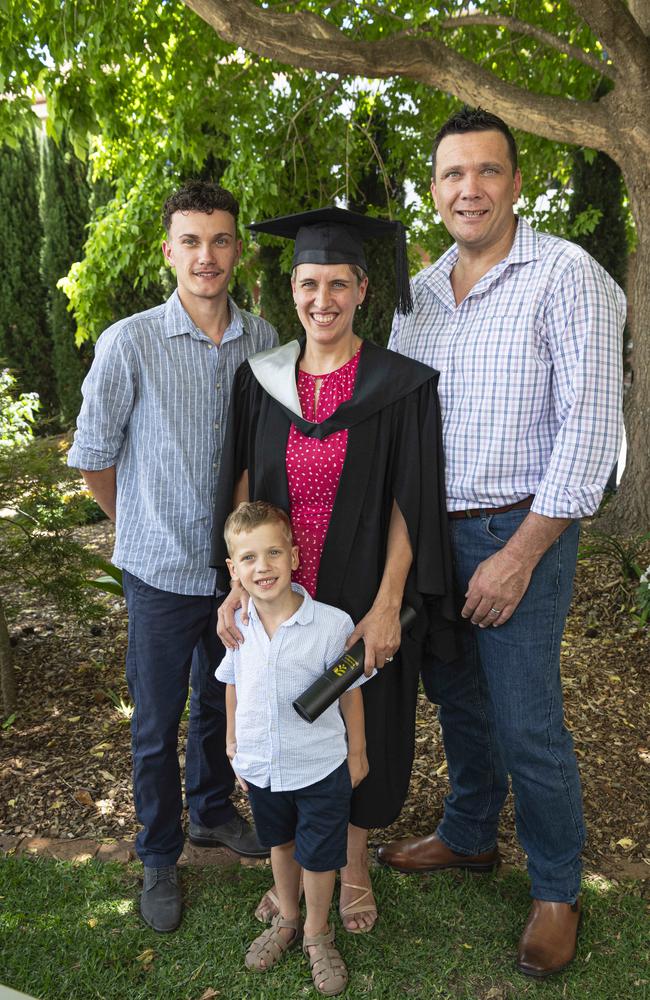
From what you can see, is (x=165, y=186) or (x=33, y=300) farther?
(x=33, y=300)

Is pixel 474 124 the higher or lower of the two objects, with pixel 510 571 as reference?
higher

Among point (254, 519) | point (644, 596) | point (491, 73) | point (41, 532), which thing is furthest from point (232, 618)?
point (491, 73)

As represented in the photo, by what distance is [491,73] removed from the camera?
5.08 meters

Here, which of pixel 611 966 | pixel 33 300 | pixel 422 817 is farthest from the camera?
pixel 33 300

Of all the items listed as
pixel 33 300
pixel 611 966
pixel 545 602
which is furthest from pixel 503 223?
pixel 33 300

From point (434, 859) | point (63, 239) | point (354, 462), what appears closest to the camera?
point (354, 462)

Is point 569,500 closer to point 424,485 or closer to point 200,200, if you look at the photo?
point 424,485

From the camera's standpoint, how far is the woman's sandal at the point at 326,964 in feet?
8.08

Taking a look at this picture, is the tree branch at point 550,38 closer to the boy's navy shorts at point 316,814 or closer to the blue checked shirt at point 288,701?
the blue checked shirt at point 288,701

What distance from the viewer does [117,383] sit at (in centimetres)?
263

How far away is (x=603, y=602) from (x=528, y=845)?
2.70 metres

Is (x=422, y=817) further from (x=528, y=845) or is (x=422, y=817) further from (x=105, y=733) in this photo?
(x=105, y=733)

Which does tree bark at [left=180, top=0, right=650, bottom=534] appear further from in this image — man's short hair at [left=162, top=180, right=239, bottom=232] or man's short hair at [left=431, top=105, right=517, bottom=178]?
man's short hair at [left=431, top=105, right=517, bottom=178]

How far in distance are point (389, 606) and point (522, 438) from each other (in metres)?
0.60
